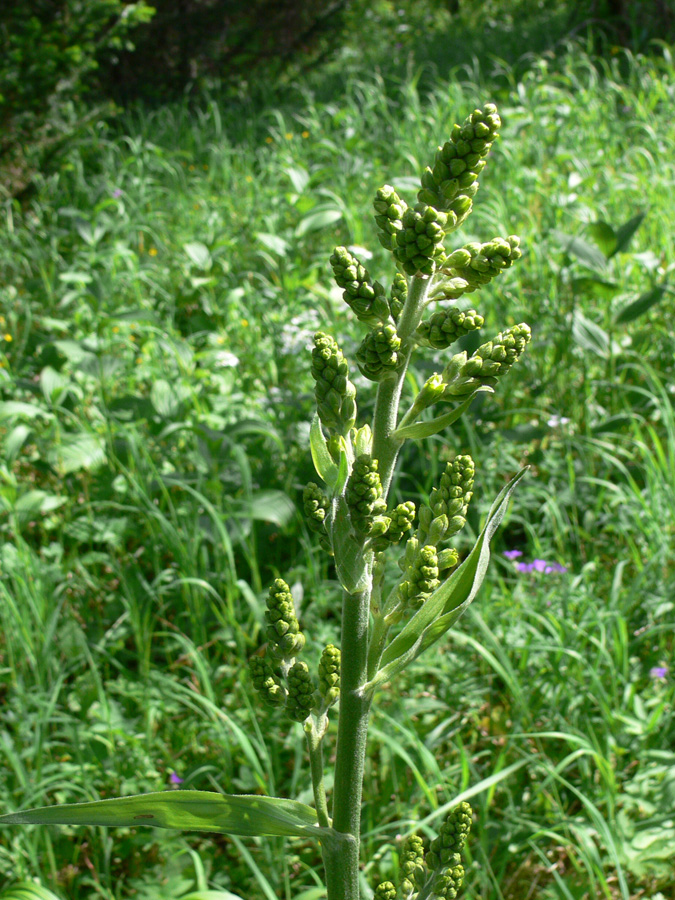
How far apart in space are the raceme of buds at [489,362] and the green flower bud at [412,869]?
1.75ft

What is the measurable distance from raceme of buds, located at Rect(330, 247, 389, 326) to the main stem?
0.03m

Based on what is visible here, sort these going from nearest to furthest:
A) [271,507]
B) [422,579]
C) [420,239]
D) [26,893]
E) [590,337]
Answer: [420,239], [422,579], [26,893], [271,507], [590,337]

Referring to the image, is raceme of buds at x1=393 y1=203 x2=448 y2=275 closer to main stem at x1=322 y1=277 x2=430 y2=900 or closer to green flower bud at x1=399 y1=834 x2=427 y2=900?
main stem at x1=322 y1=277 x2=430 y2=900

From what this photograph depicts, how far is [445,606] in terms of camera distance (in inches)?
29.8

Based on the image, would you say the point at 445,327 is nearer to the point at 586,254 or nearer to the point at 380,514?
the point at 380,514

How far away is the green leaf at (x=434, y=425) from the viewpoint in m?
0.72

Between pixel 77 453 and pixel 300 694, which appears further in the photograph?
pixel 77 453

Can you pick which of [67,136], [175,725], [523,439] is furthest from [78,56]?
[175,725]

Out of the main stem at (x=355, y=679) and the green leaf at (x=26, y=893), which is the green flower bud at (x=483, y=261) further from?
the green leaf at (x=26, y=893)

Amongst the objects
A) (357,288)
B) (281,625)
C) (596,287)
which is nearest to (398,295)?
(357,288)

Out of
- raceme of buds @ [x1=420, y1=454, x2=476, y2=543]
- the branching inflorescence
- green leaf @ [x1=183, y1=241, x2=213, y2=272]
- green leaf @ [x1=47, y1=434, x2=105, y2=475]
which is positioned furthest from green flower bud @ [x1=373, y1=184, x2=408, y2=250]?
green leaf @ [x1=183, y1=241, x2=213, y2=272]

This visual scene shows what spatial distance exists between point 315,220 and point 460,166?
9.40 ft

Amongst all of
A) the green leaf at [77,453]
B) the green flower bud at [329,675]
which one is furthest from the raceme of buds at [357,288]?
the green leaf at [77,453]

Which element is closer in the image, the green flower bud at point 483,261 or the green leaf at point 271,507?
the green flower bud at point 483,261
